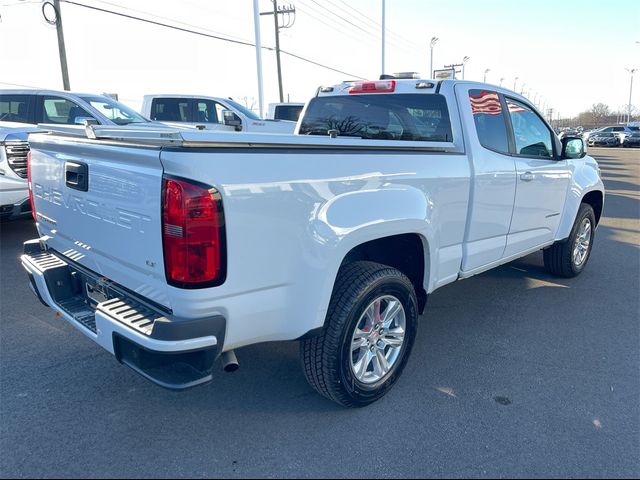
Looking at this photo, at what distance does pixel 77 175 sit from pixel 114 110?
6911mm

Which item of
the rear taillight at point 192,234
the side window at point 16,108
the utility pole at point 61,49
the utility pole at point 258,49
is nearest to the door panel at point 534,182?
the rear taillight at point 192,234

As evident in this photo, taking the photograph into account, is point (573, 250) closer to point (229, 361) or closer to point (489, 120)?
point (489, 120)

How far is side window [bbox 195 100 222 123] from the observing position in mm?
12422

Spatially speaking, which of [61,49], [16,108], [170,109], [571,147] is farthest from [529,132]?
[61,49]

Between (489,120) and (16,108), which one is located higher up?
(16,108)

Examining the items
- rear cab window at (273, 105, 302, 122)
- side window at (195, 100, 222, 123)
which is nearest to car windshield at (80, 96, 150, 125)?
side window at (195, 100, 222, 123)

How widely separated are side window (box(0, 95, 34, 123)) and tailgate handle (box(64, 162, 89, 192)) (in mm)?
6302

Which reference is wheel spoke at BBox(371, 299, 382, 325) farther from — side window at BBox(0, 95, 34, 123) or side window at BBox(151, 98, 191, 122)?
side window at BBox(151, 98, 191, 122)

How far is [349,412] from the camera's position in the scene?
2.90 m

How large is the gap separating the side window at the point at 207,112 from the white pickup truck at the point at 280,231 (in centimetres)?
923

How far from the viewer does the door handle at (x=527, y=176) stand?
4070mm

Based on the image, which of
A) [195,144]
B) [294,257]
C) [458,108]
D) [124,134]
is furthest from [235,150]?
[458,108]

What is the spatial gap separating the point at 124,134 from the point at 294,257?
110cm

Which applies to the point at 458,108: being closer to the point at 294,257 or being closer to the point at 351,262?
the point at 351,262
